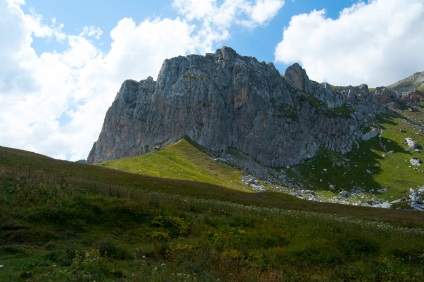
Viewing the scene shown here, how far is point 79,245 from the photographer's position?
59.0 feet

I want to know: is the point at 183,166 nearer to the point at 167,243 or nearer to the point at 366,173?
the point at 366,173

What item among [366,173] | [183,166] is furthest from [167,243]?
[366,173]

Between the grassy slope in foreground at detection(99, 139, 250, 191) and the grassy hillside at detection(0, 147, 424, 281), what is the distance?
295 feet

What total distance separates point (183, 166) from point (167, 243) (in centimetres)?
11578

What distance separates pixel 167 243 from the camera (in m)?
19.7

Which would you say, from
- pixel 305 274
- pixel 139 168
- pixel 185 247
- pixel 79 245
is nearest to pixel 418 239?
pixel 305 274

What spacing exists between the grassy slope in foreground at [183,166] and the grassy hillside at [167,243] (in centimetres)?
8978

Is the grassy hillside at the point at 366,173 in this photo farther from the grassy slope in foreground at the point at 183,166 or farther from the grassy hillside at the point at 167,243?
the grassy hillside at the point at 167,243

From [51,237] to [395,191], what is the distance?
6438 inches

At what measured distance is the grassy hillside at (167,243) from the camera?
1503 centimetres

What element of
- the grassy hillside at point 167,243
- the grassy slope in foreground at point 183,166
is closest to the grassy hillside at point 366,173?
the grassy slope in foreground at point 183,166

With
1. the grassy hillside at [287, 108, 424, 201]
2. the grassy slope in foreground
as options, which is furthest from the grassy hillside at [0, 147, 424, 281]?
the grassy hillside at [287, 108, 424, 201]

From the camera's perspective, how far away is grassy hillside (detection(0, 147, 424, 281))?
15.0 metres

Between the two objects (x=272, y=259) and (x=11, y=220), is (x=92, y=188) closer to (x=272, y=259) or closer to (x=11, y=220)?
(x=11, y=220)
